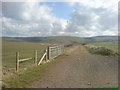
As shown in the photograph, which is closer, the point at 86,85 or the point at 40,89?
the point at 40,89

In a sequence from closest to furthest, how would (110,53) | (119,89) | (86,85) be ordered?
(119,89) < (86,85) < (110,53)

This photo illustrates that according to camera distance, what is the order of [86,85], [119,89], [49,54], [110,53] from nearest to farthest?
[119,89]
[86,85]
[49,54]
[110,53]

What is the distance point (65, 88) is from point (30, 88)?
5.11ft

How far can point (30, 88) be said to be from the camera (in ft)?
26.6

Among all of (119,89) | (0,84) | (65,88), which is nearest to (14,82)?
(0,84)

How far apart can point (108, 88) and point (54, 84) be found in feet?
8.44

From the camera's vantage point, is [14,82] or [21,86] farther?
[14,82]

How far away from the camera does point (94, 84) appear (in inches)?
358

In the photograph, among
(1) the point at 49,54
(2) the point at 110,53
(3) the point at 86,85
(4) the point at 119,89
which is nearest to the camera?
(4) the point at 119,89

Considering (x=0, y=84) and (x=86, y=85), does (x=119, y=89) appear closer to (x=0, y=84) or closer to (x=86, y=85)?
(x=86, y=85)

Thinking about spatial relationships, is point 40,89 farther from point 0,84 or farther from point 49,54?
point 49,54

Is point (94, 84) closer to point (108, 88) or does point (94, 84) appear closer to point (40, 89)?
point (108, 88)

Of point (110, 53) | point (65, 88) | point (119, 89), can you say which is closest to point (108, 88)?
point (119, 89)

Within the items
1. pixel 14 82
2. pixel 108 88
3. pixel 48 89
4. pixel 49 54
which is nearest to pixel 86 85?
pixel 108 88
